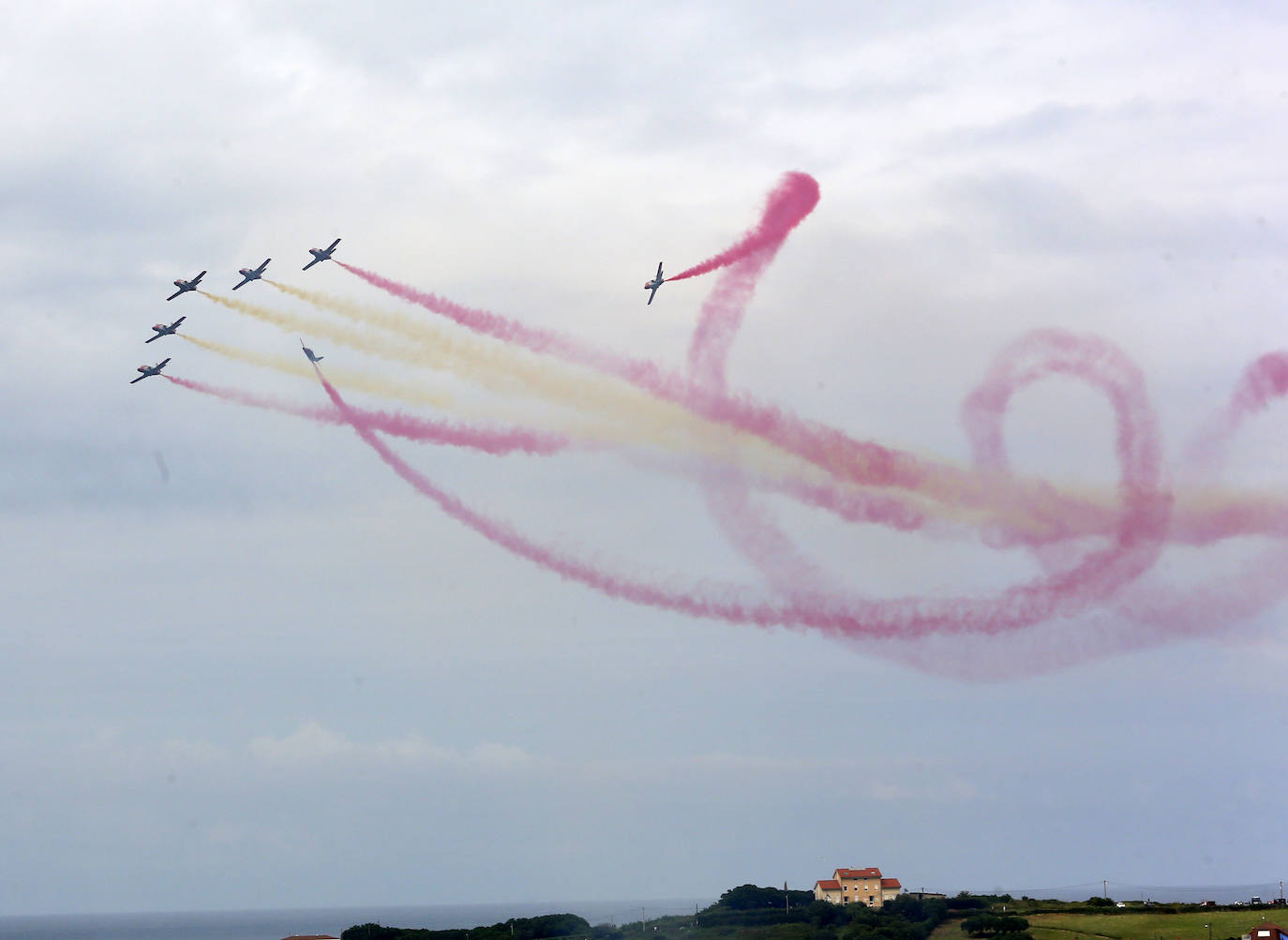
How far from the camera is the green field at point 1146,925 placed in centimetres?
7862

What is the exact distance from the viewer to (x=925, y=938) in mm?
83250

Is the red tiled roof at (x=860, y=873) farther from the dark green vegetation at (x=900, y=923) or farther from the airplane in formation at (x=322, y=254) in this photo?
the airplane in formation at (x=322, y=254)

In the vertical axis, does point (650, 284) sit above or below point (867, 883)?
above

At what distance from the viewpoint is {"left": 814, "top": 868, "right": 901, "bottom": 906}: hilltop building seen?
112 meters

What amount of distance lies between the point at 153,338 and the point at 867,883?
7109 centimetres

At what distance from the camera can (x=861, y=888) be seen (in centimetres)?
11331

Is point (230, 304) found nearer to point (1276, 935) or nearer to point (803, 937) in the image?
point (803, 937)

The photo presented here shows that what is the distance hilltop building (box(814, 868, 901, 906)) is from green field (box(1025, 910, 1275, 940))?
24.4 metres

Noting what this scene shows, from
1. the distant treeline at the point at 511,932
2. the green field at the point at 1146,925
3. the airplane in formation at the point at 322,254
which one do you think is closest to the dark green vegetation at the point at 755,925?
the distant treeline at the point at 511,932

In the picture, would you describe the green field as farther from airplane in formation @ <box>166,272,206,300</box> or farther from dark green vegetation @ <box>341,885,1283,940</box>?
airplane in formation @ <box>166,272,206,300</box>

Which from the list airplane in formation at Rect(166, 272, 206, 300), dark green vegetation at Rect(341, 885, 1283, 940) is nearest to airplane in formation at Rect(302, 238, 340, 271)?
airplane in formation at Rect(166, 272, 206, 300)

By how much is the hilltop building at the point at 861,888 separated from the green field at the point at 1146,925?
24430 millimetres

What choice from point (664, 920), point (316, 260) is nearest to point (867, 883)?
point (664, 920)

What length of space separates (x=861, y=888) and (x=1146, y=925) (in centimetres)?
3292
